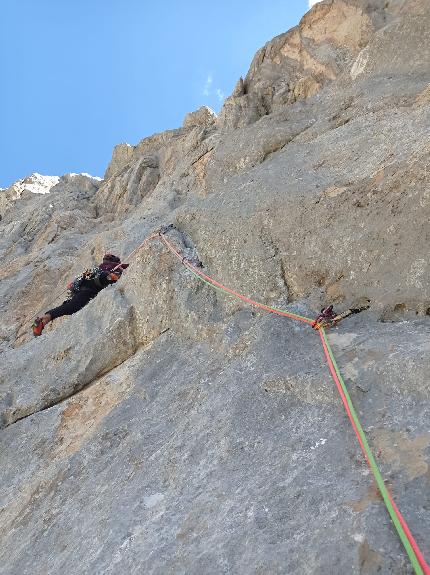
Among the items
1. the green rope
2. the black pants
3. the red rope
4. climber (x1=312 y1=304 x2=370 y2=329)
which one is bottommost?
the green rope

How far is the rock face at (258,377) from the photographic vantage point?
10.5 ft

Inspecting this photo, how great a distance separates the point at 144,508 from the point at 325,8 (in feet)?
41.0

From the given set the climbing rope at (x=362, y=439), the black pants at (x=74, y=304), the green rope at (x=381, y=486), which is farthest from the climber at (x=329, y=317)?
the black pants at (x=74, y=304)

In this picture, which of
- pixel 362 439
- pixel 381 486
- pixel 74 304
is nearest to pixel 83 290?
pixel 74 304

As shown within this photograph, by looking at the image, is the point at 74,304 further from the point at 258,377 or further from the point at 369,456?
the point at 369,456

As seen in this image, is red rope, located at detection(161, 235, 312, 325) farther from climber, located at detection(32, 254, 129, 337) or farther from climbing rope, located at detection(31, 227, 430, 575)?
climber, located at detection(32, 254, 129, 337)

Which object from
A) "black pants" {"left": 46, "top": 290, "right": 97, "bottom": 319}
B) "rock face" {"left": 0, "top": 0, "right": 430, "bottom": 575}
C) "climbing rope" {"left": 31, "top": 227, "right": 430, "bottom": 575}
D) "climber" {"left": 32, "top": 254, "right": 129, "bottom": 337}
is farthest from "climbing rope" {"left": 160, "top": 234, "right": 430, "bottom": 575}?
"black pants" {"left": 46, "top": 290, "right": 97, "bottom": 319}

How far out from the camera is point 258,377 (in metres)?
4.62

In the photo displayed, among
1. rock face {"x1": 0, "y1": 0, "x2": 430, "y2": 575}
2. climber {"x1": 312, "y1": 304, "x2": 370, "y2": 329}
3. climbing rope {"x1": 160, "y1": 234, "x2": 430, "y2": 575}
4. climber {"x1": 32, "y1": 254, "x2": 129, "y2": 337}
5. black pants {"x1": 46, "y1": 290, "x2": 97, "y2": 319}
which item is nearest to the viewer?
climbing rope {"x1": 160, "y1": 234, "x2": 430, "y2": 575}

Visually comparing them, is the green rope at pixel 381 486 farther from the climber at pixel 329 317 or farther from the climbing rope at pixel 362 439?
the climber at pixel 329 317

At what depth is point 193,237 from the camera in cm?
779

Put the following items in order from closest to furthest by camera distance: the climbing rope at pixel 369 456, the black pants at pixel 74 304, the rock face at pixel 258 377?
the climbing rope at pixel 369 456
the rock face at pixel 258 377
the black pants at pixel 74 304

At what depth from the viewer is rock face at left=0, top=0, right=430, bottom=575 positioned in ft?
10.5

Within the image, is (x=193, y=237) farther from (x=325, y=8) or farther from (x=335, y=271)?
(x=325, y=8)
